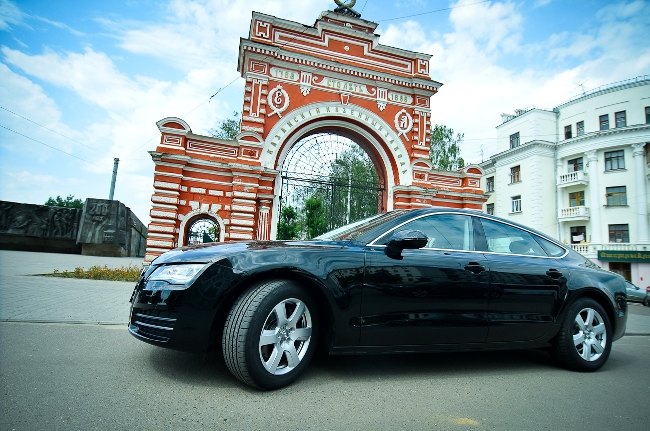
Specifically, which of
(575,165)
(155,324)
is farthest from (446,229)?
(575,165)

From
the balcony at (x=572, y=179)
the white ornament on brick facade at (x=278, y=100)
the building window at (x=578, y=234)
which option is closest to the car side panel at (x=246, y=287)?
the white ornament on brick facade at (x=278, y=100)

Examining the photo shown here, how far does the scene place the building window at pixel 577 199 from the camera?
90.7ft

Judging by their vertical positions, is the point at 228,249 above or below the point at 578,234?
below

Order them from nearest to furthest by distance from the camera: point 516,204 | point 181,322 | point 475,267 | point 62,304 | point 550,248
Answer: point 181,322 → point 475,267 → point 550,248 → point 62,304 → point 516,204

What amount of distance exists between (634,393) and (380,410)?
7.46ft

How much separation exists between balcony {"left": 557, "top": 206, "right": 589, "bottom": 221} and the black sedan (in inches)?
1115

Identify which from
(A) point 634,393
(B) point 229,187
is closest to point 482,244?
(A) point 634,393

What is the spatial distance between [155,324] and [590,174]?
3312 cm

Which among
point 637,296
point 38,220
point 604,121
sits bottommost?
point 637,296

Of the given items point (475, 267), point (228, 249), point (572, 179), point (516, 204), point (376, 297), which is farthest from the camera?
point (516, 204)

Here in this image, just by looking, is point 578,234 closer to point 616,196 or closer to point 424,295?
point 616,196

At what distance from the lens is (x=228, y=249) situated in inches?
100

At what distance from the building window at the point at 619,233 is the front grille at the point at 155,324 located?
31793mm

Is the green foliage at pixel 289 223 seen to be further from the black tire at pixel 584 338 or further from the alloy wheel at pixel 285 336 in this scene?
the alloy wheel at pixel 285 336
